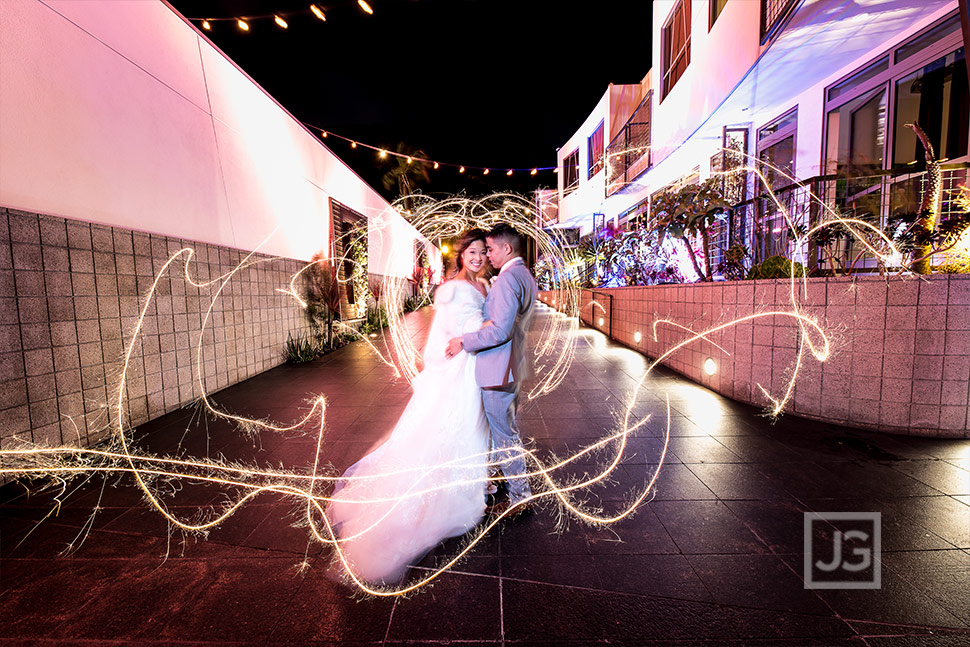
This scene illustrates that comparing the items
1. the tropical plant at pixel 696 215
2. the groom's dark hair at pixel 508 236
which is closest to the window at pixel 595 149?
the tropical plant at pixel 696 215

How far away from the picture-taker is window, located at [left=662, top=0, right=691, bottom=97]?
10578 millimetres

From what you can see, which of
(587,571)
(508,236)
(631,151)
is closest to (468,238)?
(508,236)

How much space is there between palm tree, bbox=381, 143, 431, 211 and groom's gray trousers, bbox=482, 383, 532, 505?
28089 mm

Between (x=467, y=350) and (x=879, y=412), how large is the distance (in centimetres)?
425

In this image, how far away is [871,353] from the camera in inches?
162

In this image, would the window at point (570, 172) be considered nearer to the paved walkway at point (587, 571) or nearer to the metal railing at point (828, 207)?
the metal railing at point (828, 207)

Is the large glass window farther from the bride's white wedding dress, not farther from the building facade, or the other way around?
the bride's white wedding dress

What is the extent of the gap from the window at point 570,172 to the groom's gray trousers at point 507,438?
2313cm

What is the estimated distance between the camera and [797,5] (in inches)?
220

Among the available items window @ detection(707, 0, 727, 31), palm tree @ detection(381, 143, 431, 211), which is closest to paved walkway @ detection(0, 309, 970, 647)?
window @ detection(707, 0, 727, 31)

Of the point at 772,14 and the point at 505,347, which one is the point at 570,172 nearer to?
the point at 772,14

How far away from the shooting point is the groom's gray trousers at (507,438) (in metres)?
2.69

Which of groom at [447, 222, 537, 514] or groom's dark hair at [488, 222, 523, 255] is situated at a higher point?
groom's dark hair at [488, 222, 523, 255]

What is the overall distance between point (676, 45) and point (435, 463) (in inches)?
519
